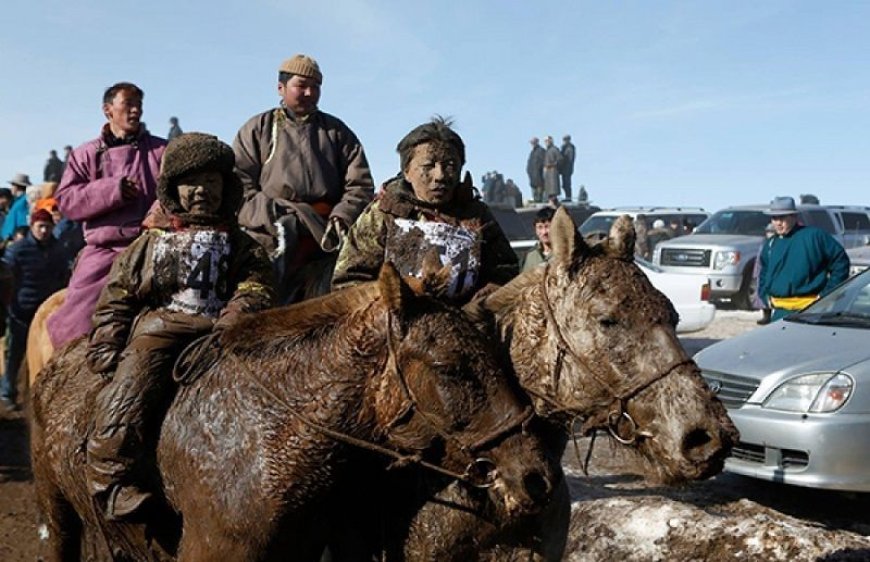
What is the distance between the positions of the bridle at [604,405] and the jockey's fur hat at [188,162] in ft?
5.26

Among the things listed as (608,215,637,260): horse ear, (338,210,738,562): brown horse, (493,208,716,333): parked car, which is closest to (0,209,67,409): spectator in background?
(493,208,716,333): parked car

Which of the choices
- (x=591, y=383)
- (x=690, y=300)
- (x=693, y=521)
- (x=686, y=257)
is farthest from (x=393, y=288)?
(x=686, y=257)

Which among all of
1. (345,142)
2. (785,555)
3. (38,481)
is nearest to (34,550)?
(38,481)

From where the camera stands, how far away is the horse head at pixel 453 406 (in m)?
3.12

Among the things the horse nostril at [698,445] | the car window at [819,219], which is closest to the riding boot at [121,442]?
the horse nostril at [698,445]

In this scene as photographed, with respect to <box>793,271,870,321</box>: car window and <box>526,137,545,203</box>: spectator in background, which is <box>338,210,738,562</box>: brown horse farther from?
<box>526,137,545,203</box>: spectator in background

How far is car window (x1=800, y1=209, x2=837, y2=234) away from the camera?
71.3 feet

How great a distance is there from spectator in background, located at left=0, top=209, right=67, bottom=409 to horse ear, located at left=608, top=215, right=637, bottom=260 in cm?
972

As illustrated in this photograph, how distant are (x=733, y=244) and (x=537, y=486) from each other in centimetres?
1759

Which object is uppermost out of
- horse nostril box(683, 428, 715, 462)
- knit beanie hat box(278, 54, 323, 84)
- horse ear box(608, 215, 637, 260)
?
knit beanie hat box(278, 54, 323, 84)

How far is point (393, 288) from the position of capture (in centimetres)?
329

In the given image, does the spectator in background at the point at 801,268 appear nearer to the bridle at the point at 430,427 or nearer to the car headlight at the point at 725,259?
the car headlight at the point at 725,259

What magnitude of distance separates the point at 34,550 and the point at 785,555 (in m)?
5.18

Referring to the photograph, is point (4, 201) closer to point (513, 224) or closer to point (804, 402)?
point (513, 224)
